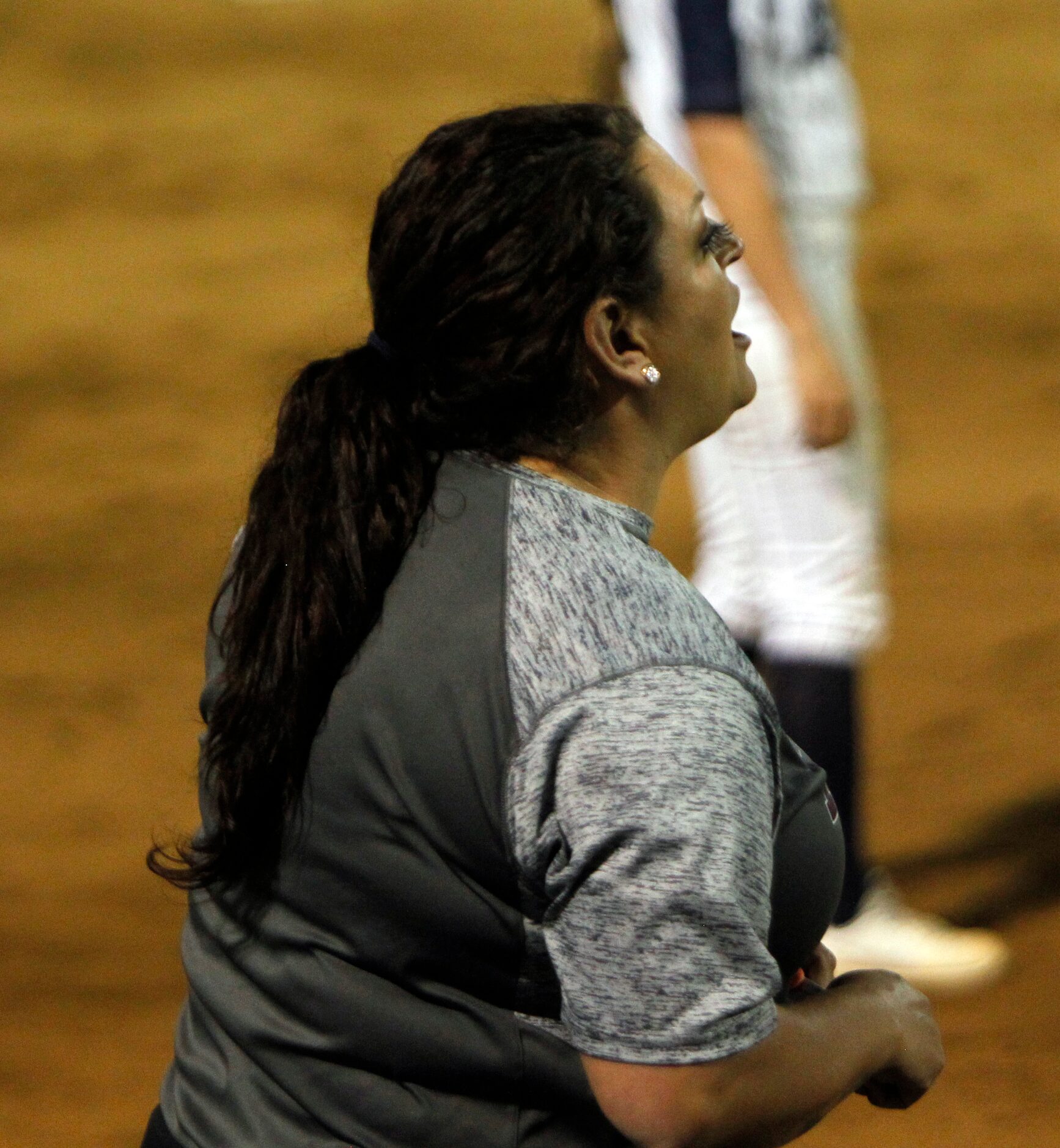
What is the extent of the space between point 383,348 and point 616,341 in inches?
8.5

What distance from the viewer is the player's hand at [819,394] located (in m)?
3.30

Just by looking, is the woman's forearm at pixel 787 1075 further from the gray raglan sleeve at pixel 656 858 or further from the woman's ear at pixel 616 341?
the woman's ear at pixel 616 341

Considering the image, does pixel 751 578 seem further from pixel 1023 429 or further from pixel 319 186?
pixel 319 186

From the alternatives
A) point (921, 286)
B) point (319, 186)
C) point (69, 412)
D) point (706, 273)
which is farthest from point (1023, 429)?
point (706, 273)

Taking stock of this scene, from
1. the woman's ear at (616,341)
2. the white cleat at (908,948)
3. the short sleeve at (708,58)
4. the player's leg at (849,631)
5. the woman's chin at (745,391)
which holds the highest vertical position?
the short sleeve at (708,58)

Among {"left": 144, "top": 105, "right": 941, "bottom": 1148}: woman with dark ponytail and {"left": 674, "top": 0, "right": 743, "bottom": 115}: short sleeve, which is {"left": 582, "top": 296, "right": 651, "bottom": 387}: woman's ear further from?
{"left": 674, "top": 0, "right": 743, "bottom": 115}: short sleeve

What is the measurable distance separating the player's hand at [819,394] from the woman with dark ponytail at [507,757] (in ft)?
5.26

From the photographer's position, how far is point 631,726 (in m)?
1.41

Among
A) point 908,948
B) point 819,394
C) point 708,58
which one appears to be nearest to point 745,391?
point 819,394

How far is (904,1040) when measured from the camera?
165 centimetres

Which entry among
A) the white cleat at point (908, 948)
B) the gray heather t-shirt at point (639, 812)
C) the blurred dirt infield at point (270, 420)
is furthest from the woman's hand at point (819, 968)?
the white cleat at point (908, 948)

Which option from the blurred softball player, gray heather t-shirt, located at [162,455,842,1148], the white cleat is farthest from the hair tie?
the white cleat

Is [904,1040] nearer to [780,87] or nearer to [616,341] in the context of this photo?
[616,341]

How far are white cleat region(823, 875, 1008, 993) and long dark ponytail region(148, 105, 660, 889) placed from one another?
7.26 ft
